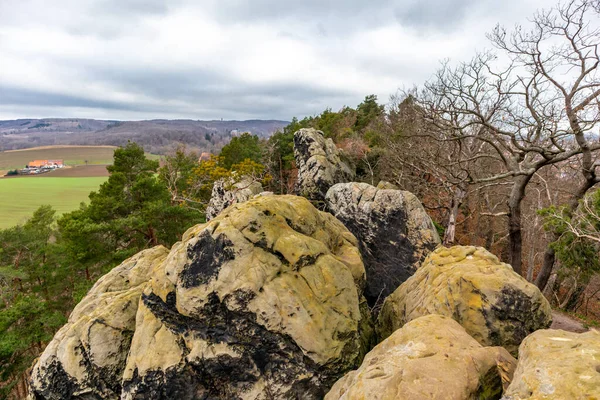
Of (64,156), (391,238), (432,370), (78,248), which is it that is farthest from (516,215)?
(64,156)

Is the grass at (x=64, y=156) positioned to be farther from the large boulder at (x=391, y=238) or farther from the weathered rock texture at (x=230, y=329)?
the weathered rock texture at (x=230, y=329)

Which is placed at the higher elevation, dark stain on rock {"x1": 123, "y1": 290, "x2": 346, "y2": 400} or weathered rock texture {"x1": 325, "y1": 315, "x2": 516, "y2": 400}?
weathered rock texture {"x1": 325, "y1": 315, "x2": 516, "y2": 400}

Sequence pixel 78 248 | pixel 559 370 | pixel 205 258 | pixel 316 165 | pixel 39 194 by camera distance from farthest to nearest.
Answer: pixel 39 194
pixel 316 165
pixel 78 248
pixel 205 258
pixel 559 370

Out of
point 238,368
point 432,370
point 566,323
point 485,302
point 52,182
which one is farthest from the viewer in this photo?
point 52,182

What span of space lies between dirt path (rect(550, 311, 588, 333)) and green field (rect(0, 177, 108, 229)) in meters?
85.0

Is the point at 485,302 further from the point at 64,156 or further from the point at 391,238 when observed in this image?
the point at 64,156

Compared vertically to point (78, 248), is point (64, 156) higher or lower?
higher

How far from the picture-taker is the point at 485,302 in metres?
8.06

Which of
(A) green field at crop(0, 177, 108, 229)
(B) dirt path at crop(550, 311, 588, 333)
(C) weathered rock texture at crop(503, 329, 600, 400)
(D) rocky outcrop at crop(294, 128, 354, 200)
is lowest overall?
(A) green field at crop(0, 177, 108, 229)

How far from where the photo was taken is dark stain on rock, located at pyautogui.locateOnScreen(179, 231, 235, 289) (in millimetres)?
7584

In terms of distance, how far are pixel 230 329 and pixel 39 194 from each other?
4652 inches

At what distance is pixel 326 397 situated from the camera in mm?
6660

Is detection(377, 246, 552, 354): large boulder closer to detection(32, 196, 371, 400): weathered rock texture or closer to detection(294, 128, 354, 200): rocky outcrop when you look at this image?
detection(32, 196, 371, 400): weathered rock texture

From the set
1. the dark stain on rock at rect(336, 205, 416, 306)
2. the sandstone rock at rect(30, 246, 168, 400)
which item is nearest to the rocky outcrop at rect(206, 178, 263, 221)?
the dark stain on rock at rect(336, 205, 416, 306)
